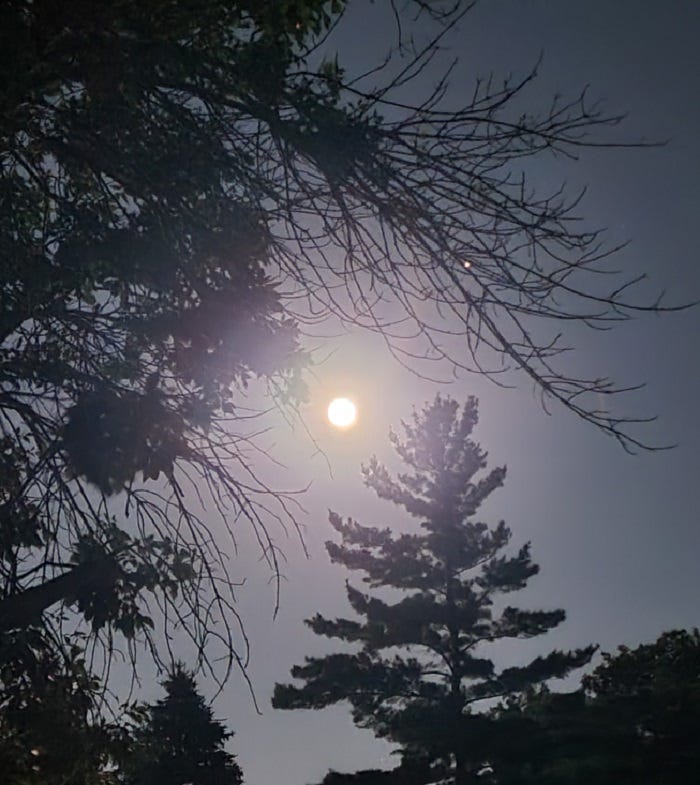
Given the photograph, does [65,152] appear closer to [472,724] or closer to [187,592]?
[187,592]

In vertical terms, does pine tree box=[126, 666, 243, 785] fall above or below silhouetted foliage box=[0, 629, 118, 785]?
above

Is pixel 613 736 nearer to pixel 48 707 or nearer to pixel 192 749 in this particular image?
pixel 192 749

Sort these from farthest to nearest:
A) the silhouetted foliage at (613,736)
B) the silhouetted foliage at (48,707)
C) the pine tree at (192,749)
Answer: the pine tree at (192,749)
the silhouetted foliage at (613,736)
the silhouetted foliage at (48,707)

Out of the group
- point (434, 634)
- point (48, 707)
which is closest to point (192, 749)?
point (434, 634)


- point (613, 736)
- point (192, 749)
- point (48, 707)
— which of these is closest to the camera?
point (48, 707)

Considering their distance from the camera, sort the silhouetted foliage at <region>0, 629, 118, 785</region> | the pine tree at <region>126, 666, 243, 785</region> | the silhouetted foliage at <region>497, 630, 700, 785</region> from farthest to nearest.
Answer: 1. the pine tree at <region>126, 666, 243, 785</region>
2. the silhouetted foliage at <region>497, 630, 700, 785</region>
3. the silhouetted foliage at <region>0, 629, 118, 785</region>

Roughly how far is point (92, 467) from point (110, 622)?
1057 millimetres

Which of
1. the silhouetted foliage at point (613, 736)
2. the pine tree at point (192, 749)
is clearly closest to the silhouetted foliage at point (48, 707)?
the silhouetted foliage at point (613, 736)

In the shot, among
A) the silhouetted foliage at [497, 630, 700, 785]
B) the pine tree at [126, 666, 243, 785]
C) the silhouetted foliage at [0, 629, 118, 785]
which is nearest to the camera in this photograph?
the silhouetted foliage at [0, 629, 118, 785]

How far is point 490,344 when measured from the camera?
2.65 m

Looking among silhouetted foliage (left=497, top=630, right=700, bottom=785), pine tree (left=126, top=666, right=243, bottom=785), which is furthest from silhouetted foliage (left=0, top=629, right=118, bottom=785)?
pine tree (left=126, top=666, right=243, bottom=785)

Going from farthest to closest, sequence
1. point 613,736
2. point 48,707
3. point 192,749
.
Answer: point 192,749 → point 613,736 → point 48,707

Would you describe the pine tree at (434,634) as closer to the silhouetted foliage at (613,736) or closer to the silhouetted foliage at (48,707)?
the silhouetted foliage at (613,736)

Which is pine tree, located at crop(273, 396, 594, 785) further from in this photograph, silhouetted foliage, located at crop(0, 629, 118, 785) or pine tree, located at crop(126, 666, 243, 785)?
silhouetted foliage, located at crop(0, 629, 118, 785)
